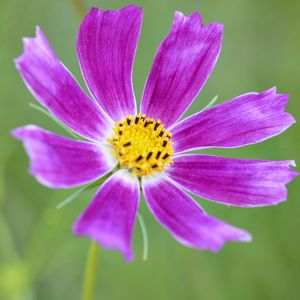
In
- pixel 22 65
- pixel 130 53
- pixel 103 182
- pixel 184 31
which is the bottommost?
pixel 103 182

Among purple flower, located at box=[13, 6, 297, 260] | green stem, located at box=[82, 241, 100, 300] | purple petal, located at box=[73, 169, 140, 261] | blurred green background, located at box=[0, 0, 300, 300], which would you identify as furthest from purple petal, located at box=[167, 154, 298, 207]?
blurred green background, located at box=[0, 0, 300, 300]

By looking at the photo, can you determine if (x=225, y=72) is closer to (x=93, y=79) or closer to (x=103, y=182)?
(x=93, y=79)

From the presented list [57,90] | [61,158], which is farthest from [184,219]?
[57,90]

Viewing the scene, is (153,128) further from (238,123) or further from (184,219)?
(184,219)

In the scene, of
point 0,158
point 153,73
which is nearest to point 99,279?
point 0,158

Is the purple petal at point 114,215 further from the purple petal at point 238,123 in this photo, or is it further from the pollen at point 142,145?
the purple petal at point 238,123

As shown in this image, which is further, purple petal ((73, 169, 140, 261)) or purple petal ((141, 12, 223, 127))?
purple petal ((141, 12, 223, 127))

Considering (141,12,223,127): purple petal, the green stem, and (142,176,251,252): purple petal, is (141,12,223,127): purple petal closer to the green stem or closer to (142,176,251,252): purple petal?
(142,176,251,252): purple petal
